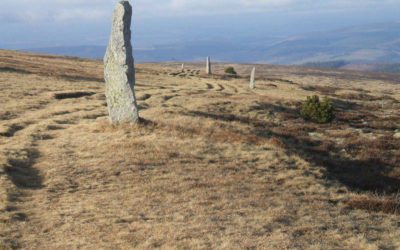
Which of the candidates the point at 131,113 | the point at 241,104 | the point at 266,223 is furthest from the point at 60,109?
the point at 266,223

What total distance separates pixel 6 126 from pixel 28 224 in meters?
16.2

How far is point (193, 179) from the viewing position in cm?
2220

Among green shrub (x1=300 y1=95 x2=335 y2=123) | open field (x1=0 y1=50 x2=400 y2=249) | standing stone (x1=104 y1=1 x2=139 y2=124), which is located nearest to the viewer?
open field (x1=0 y1=50 x2=400 y2=249)

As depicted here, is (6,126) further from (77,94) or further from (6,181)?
(77,94)

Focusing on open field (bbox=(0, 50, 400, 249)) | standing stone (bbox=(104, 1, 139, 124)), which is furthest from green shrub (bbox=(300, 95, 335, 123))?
standing stone (bbox=(104, 1, 139, 124))

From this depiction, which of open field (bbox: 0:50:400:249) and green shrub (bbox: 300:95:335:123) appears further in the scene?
green shrub (bbox: 300:95:335:123)

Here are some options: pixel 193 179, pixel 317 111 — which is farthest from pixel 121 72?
pixel 317 111

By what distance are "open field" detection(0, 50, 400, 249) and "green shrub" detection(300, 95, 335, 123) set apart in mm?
1047

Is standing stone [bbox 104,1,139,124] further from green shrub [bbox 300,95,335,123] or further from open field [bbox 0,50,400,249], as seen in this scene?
green shrub [bbox 300,95,335,123]

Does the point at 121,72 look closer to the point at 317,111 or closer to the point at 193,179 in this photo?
the point at 193,179

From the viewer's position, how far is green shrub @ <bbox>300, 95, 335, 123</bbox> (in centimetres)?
4047

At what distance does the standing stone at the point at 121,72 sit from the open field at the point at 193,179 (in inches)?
43.3

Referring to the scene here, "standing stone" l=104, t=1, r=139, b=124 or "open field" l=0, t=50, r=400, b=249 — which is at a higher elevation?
"standing stone" l=104, t=1, r=139, b=124

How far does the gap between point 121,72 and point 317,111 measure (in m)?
17.7
